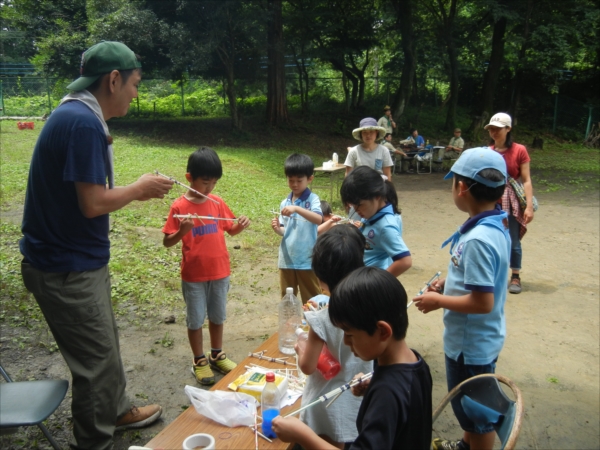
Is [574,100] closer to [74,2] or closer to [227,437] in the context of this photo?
[74,2]

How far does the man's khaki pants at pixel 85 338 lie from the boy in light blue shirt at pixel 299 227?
151 cm

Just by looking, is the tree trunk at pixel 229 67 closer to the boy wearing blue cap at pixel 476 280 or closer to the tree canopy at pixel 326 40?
the tree canopy at pixel 326 40

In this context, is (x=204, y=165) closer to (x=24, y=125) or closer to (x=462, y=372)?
(x=462, y=372)

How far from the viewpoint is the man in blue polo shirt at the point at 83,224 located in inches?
87.7

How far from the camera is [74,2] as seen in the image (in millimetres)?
14977

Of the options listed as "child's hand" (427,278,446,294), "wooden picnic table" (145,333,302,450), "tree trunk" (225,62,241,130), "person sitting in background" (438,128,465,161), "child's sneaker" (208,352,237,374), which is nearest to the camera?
"wooden picnic table" (145,333,302,450)

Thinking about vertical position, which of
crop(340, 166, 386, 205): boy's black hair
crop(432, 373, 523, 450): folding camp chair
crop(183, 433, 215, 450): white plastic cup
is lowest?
crop(183, 433, 215, 450): white plastic cup

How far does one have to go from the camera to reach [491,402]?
178 cm

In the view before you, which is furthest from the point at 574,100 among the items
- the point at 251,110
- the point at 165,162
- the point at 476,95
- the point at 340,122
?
the point at 165,162

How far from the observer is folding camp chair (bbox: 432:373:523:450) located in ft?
5.39

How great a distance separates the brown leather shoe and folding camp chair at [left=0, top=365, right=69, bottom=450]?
54cm

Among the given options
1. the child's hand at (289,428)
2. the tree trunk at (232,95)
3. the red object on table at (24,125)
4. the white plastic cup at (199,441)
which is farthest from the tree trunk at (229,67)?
the child's hand at (289,428)

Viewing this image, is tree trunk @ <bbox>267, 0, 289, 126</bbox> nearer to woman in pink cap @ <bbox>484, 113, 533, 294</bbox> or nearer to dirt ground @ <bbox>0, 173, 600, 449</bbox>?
dirt ground @ <bbox>0, 173, 600, 449</bbox>

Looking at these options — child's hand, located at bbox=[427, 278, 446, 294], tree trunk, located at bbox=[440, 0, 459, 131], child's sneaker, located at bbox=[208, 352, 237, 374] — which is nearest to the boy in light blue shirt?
child's sneaker, located at bbox=[208, 352, 237, 374]
